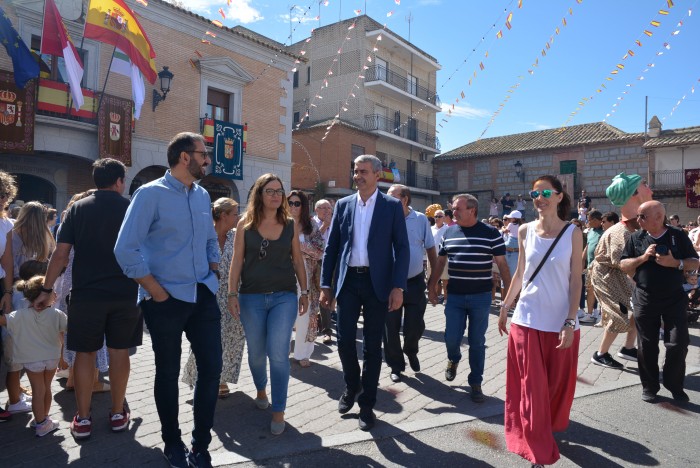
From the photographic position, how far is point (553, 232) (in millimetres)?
3309

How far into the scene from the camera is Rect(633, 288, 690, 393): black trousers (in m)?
4.43

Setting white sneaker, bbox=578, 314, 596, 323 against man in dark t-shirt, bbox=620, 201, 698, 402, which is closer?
man in dark t-shirt, bbox=620, 201, 698, 402

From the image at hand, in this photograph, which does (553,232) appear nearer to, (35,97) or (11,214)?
(11,214)

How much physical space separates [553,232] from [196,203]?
2.32 m

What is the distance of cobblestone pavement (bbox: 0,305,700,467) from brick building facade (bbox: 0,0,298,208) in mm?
9496

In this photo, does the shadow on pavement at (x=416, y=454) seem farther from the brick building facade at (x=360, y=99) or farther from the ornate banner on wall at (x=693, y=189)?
the ornate banner on wall at (x=693, y=189)

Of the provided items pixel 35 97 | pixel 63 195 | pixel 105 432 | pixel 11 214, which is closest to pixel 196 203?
pixel 105 432

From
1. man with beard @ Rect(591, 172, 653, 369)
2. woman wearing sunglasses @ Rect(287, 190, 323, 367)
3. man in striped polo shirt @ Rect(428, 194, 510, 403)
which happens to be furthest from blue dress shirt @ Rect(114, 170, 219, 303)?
man with beard @ Rect(591, 172, 653, 369)

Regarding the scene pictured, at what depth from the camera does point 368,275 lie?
3795mm

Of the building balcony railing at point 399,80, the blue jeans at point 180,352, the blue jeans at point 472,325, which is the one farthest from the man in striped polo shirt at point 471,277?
the building balcony railing at point 399,80

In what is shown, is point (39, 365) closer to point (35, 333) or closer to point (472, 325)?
point (35, 333)

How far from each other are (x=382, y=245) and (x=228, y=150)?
13.3 metres

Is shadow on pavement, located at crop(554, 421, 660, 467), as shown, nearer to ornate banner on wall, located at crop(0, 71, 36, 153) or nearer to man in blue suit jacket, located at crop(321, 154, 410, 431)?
man in blue suit jacket, located at crop(321, 154, 410, 431)

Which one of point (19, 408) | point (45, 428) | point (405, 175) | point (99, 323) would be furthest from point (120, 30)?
point (405, 175)
